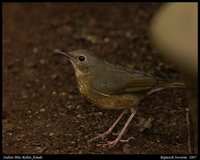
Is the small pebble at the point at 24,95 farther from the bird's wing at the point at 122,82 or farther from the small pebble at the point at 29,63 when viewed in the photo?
the bird's wing at the point at 122,82

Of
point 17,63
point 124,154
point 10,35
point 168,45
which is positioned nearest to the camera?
point 168,45

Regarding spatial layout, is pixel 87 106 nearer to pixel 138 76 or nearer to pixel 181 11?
pixel 138 76

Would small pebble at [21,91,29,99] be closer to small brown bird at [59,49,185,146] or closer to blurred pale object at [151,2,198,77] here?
small brown bird at [59,49,185,146]

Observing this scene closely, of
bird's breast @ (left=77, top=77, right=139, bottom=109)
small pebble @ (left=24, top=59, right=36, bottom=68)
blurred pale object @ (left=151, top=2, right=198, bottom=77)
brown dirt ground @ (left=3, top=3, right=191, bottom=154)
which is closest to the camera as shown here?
blurred pale object @ (left=151, top=2, right=198, bottom=77)

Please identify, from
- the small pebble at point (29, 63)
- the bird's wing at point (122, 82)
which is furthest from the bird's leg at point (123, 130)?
the small pebble at point (29, 63)

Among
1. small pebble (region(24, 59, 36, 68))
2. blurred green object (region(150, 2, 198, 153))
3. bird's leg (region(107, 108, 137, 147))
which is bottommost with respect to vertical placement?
bird's leg (region(107, 108, 137, 147))

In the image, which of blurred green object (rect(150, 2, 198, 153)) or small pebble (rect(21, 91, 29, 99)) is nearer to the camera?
blurred green object (rect(150, 2, 198, 153))

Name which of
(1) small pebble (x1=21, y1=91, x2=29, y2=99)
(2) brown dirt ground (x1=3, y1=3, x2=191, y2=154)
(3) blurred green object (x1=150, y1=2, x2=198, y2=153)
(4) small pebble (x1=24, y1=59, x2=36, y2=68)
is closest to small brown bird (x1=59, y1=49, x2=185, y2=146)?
(2) brown dirt ground (x1=3, y1=3, x2=191, y2=154)

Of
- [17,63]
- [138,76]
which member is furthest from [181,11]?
[17,63]
